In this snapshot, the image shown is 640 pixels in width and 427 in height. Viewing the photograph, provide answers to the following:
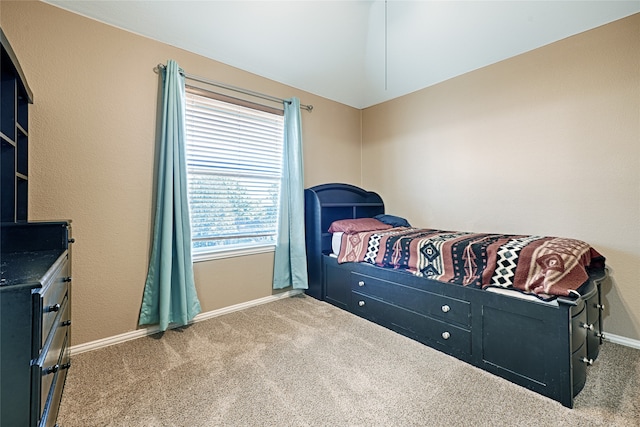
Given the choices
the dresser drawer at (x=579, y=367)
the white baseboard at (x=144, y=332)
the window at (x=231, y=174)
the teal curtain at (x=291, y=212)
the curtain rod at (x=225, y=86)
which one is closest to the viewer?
the dresser drawer at (x=579, y=367)

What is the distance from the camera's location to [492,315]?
5.80 feet

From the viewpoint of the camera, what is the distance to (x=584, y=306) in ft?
5.34

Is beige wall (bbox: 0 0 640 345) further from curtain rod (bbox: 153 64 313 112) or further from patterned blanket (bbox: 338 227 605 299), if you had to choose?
patterned blanket (bbox: 338 227 605 299)

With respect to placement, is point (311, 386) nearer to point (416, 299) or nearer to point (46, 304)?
point (416, 299)

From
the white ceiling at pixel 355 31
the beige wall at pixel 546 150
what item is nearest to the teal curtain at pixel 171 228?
the white ceiling at pixel 355 31

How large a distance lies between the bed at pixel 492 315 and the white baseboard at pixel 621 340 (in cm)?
35

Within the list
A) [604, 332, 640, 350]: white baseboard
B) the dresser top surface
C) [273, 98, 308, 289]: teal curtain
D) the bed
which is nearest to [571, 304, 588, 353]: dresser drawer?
the bed

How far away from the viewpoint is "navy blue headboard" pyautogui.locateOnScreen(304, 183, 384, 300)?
3129 mm

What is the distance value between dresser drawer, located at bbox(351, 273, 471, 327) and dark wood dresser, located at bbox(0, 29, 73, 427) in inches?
81.9

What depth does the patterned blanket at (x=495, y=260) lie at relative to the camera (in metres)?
1.61

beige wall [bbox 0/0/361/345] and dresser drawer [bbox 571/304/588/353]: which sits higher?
beige wall [bbox 0/0/361/345]

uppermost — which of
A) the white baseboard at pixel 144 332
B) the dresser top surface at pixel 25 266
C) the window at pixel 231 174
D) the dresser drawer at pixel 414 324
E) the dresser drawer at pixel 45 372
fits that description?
the window at pixel 231 174

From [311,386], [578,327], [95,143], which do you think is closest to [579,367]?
[578,327]

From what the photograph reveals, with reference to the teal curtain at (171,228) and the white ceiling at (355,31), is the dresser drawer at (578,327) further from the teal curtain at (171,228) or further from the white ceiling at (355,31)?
the teal curtain at (171,228)
